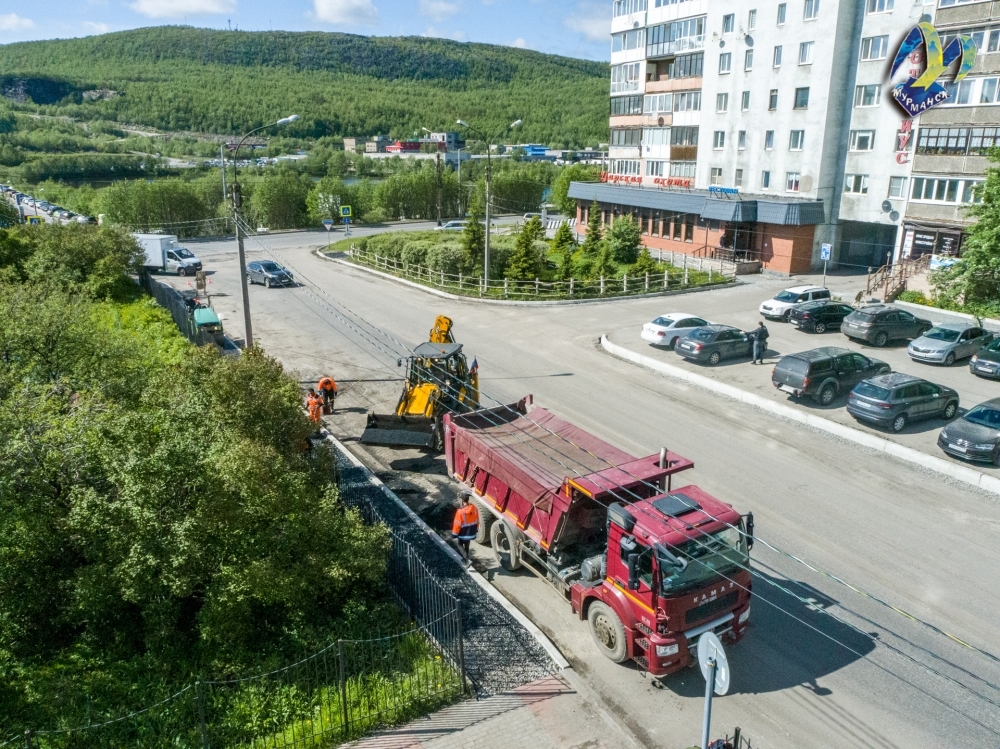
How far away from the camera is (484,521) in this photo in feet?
44.1

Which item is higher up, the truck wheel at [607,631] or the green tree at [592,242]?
the green tree at [592,242]

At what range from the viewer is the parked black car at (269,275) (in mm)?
38219

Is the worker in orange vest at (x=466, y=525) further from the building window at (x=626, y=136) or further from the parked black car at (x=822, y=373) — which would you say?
the building window at (x=626, y=136)

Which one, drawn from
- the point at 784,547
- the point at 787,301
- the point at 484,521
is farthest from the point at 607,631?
the point at 787,301

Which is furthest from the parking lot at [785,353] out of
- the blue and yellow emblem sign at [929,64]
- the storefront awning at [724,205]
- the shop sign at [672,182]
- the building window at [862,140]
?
the shop sign at [672,182]

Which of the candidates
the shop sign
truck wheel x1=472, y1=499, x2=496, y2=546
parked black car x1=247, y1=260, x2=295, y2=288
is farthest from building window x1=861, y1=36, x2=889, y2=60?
truck wheel x1=472, y1=499, x2=496, y2=546

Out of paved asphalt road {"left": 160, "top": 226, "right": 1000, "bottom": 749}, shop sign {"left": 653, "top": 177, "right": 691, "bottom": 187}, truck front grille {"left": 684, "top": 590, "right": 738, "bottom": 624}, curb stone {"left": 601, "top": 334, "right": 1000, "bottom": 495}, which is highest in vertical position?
shop sign {"left": 653, "top": 177, "right": 691, "bottom": 187}

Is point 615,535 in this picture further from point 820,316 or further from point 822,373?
point 820,316

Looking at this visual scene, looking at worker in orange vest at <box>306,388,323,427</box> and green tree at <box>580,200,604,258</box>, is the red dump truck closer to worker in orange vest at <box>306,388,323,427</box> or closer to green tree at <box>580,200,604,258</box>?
worker in orange vest at <box>306,388,323,427</box>

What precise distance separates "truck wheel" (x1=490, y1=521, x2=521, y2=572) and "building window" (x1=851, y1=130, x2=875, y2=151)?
3724cm

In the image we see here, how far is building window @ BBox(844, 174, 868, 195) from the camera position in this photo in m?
41.3

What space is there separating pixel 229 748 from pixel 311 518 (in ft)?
9.80

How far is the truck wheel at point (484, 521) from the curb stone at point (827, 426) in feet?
34.3

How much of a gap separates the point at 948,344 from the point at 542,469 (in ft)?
62.8
